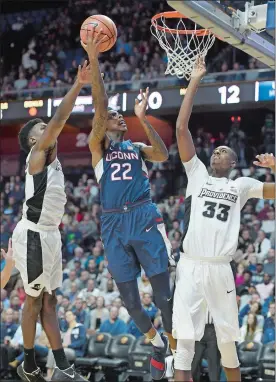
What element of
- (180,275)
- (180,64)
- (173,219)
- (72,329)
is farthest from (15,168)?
(180,275)

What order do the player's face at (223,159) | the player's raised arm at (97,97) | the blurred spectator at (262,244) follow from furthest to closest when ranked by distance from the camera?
the blurred spectator at (262,244) → the player's face at (223,159) → the player's raised arm at (97,97)

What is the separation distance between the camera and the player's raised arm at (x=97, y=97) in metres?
6.25

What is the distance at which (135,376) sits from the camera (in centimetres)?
1238

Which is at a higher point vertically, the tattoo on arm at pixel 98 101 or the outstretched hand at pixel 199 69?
the outstretched hand at pixel 199 69

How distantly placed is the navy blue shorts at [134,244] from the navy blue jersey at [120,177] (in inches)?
4.4

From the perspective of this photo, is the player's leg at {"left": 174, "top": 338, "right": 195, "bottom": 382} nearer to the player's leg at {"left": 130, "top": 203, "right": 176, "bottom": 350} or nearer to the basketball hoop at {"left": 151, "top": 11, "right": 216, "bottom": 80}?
the player's leg at {"left": 130, "top": 203, "right": 176, "bottom": 350}

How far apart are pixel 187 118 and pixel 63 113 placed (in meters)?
0.98

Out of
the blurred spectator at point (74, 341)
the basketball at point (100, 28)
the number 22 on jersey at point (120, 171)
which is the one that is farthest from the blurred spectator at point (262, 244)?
the basketball at point (100, 28)

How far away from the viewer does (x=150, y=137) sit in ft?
21.6

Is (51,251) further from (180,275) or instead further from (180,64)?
(180,64)

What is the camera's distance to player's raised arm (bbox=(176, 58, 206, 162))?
6188mm

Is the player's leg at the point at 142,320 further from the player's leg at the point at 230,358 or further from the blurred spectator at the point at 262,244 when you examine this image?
the blurred spectator at the point at 262,244

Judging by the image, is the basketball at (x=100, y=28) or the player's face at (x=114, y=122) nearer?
the basketball at (x=100, y=28)

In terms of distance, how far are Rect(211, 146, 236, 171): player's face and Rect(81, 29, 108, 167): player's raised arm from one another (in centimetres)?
97
